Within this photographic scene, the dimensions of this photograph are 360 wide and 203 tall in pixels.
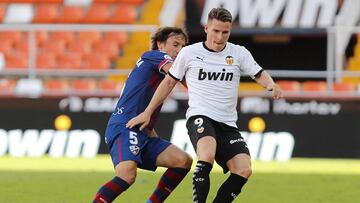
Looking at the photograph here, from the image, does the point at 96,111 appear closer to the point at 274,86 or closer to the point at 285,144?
the point at 285,144

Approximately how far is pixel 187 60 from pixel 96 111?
10.1 meters

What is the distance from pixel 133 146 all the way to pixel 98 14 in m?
15.1

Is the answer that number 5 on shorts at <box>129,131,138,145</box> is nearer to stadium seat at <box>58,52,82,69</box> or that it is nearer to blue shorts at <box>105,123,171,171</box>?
blue shorts at <box>105,123,171,171</box>

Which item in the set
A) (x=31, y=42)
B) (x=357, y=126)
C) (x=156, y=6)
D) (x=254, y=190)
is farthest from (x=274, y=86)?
(x=156, y=6)

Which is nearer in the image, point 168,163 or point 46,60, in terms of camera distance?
point 168,163

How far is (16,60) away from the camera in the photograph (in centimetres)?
2361

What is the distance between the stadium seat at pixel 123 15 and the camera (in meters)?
24.5

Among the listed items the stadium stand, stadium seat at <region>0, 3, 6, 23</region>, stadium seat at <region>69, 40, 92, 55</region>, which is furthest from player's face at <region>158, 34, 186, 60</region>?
stadium seat at <region>0, 3, 6, 23</region>

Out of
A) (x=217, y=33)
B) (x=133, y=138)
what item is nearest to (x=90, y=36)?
(x=133, y=138)

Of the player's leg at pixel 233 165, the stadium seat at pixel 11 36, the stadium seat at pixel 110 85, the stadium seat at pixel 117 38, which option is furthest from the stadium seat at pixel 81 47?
the player's leg at pixel 233 165

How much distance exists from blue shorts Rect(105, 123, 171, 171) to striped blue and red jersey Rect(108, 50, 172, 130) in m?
0.11

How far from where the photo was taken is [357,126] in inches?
754

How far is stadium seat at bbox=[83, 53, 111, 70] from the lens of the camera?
23.5 meters

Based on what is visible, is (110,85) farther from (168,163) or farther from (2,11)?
Answer: (168,163)
